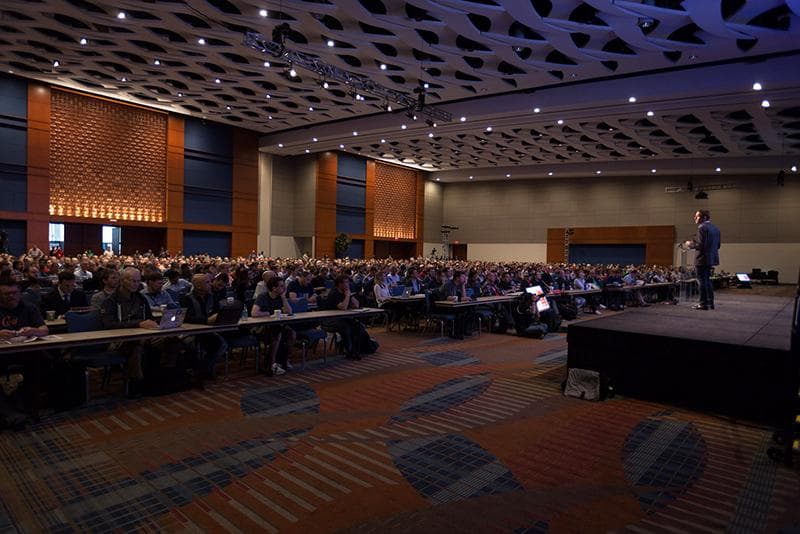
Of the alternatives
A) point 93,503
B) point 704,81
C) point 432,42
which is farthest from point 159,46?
point 704,81

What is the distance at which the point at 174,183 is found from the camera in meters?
23.1

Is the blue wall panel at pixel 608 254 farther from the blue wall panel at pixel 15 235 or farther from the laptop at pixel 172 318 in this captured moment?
the laptop at pixel 172 318

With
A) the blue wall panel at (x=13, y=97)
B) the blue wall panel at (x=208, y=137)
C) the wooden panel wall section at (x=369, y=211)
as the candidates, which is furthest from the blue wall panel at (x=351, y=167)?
the blue wall panel at (x=13, y=97)

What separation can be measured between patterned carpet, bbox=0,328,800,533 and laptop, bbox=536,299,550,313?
491 cm

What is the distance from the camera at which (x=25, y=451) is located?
4.11 meters

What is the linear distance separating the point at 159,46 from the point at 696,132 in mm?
20037

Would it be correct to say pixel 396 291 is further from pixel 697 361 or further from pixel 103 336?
pixel 103 336

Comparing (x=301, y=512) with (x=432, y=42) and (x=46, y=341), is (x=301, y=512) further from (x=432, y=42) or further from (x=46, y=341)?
(x=432, y=42)

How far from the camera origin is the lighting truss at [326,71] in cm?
1148

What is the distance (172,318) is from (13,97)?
18.5 metres

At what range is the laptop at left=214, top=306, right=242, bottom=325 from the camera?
6.22m

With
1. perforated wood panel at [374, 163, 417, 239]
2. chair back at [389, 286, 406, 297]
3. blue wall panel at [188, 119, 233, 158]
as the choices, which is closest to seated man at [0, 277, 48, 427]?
chair back at [389, 286, 406, 297]

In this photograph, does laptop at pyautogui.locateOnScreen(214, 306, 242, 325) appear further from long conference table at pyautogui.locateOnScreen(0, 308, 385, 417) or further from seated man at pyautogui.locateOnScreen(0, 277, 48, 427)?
seated man at pyautogui.locateOnScreen(0, 277, 48, 427)

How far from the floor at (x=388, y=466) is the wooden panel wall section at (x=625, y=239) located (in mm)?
27846
